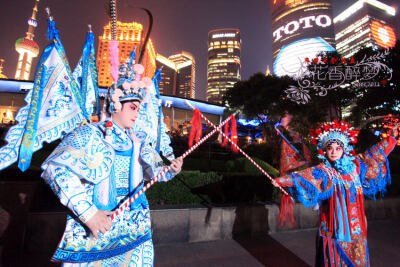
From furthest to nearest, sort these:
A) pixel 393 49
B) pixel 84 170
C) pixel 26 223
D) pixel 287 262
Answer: pixel 393 49
pixel 287 262
pixel 26 223
pixel 84 170

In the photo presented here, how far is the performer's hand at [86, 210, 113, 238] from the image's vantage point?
1349 mm

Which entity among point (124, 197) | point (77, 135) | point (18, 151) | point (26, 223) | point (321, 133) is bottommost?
point (26, 223)

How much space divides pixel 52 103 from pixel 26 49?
118m

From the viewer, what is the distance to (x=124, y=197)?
1.75 m

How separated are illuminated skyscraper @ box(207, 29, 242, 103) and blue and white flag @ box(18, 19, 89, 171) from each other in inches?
5890

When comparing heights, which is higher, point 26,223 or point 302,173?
point 302,173

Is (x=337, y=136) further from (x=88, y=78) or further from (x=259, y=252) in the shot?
(x=88, y=78)

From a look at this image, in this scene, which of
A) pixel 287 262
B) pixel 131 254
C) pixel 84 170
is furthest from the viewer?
pixel 287 262

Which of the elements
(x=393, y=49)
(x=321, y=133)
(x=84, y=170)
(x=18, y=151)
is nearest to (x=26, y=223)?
(x=18, y=151)

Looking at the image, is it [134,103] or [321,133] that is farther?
[321,133]

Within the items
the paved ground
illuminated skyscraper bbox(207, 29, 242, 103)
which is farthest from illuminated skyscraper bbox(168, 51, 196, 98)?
the paved ground

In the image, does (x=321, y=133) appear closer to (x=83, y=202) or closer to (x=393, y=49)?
(x=83, y=202)

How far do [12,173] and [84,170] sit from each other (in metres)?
4.37

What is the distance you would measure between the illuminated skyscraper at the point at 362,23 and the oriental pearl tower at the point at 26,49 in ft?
389
